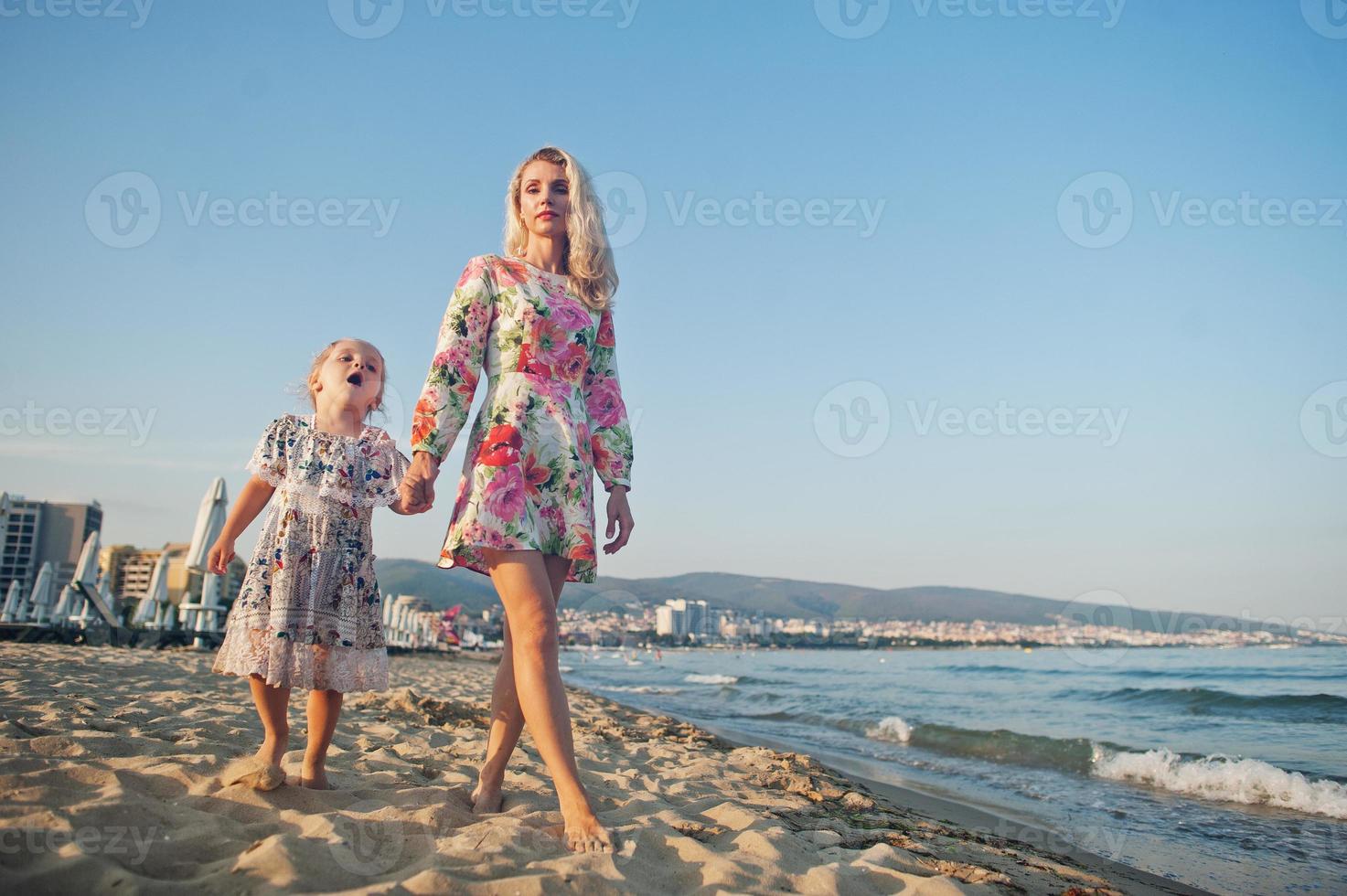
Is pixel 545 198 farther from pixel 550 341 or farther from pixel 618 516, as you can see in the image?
pixel 618 516

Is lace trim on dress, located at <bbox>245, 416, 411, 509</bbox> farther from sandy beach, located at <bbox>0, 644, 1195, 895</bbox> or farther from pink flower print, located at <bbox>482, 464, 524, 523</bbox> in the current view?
sandy beach, located at <bbox>0, 644, 1195, 895</bbox>

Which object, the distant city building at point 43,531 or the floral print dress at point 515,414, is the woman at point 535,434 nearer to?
the floral print dress at point 515,414

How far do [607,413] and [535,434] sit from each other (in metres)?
0.42

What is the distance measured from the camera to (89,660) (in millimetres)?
7512

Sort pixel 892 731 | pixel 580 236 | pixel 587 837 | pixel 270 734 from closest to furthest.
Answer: pixel 587 837, pixel 270 734, pixel 580 236, pixel 892 731

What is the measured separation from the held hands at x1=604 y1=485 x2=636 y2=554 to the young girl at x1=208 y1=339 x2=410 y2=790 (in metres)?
0.68

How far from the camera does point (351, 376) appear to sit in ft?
9.09

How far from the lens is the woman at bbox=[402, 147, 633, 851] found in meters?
2.17

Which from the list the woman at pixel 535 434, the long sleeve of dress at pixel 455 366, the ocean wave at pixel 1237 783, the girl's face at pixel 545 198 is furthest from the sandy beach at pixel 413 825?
the ocean wave at pixel 1237 783

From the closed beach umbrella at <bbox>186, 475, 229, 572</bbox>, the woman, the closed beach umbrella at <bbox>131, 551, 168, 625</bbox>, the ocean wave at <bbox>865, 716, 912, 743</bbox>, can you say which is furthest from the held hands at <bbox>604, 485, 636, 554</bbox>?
the closed beach umbrella at <bbox>131, 551, 168, 625</bbox>

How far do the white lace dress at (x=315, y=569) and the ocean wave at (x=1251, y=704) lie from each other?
13.7 meters

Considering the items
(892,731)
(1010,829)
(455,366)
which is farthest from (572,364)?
(892,731)

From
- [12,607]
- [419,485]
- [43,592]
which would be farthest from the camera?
[12,607]

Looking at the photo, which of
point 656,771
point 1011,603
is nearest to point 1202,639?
point 1011,603
